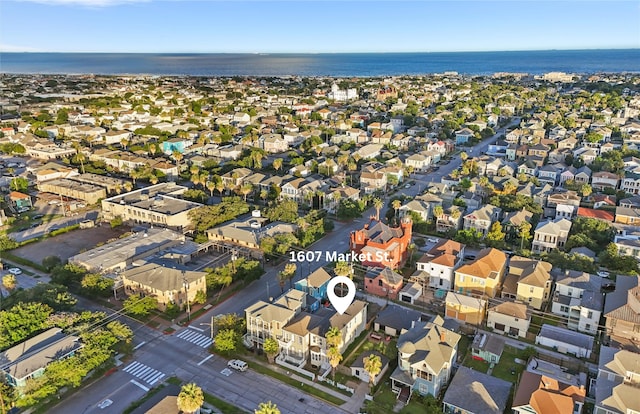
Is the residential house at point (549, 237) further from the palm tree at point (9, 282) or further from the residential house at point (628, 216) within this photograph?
the palm tree at point (9, 282)

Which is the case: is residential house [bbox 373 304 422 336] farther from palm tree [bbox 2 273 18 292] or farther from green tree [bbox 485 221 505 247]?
palm tree [bbox 2 273 18 292]

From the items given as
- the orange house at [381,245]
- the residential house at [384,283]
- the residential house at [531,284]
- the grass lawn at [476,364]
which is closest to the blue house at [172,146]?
the orange house at [381,245]

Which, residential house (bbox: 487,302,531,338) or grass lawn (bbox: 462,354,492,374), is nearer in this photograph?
grass lawn (bbox: 462,354,492,374)

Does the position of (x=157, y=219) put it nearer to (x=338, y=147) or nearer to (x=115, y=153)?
(x=115, y=153)

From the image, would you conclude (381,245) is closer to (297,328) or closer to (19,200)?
(297,328)

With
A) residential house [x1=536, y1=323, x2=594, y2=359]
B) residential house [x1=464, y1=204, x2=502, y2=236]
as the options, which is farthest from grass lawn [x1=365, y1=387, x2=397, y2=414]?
residential house [x1=464, y1=204, x2=502, y2=236]

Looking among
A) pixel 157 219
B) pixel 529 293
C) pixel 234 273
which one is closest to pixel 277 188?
pixel 157 219
